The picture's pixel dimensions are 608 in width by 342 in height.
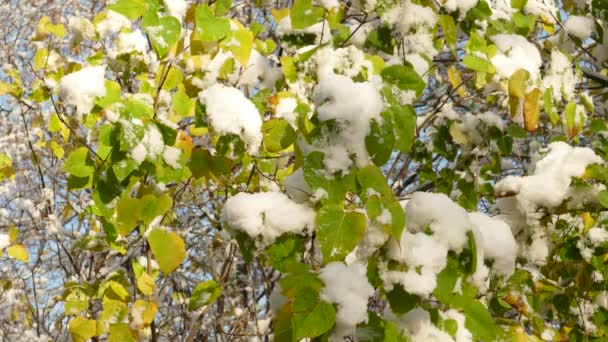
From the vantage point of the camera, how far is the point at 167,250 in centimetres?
137

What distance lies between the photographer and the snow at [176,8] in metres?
1.42

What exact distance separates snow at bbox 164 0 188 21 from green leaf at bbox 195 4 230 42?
0.04m

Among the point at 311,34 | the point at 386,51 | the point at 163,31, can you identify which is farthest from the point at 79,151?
the point at 386,51

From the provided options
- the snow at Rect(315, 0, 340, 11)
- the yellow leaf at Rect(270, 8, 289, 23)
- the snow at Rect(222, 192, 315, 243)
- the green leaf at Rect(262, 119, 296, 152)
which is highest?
the snow at Rect(315, 0, 340, 11)

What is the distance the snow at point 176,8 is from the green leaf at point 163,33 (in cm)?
6

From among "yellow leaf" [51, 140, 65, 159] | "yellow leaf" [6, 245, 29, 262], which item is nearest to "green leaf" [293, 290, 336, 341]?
"yellow leaf" [51, 140, 65, 159]

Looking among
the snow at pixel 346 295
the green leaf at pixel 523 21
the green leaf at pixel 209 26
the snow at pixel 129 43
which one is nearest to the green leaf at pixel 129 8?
the green leaf at pixel 209 26

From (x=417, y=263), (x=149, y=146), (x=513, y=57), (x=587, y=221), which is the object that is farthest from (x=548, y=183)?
(x=149, y=146)

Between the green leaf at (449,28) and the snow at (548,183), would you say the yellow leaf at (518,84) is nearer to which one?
the green leaf at (449,28)

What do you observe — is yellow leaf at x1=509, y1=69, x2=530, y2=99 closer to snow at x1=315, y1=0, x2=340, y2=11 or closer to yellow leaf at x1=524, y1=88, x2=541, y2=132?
yellow leaf at x1=524, y1=88, x2=541, y2=132

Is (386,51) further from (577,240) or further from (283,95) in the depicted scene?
(577,240)

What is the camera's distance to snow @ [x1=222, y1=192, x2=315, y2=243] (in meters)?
1.17

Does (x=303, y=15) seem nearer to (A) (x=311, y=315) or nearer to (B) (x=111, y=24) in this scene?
(B) (x=111, y=24)

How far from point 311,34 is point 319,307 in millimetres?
969
